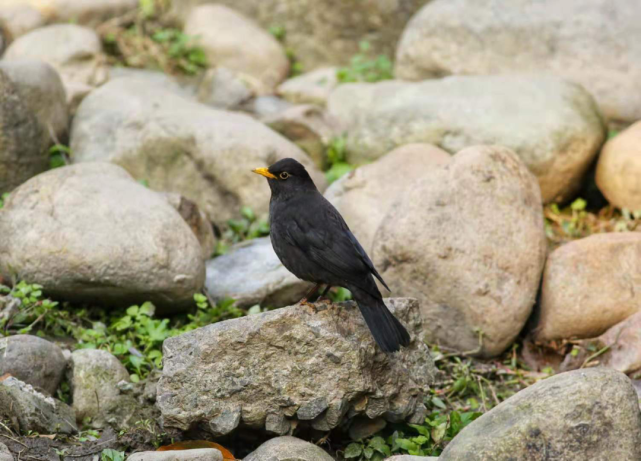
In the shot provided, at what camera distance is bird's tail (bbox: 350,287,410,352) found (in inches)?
183

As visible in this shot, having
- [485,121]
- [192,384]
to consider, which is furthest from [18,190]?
[485,121]

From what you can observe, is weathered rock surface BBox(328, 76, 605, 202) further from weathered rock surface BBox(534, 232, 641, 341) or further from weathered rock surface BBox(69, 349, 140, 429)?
weathered rock surface BBox(69, 349, 140, 429)

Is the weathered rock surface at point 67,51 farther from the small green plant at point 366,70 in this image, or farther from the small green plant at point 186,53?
A: the small green plant at point 366,70

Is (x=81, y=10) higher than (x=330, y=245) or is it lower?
lower

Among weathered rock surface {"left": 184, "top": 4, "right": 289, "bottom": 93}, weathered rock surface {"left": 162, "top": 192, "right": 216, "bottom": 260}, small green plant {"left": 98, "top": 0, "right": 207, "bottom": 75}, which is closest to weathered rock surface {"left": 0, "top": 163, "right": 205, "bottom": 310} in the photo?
weathered rock surface {"left": 162, "top": 192, "right": 216, "bottom": 260}

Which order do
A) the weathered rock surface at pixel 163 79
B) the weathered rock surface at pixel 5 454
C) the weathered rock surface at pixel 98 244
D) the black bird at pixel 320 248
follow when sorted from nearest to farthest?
the weathered rock surface at pixel 5 454 → the black bird at pixel 320 248 → the weathered rock surface at pixel 98 244 → the weathered rock surface at pixel 163 79

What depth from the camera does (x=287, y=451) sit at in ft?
14.8

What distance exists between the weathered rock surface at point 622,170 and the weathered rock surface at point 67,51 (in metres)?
5.76

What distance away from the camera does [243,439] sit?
5.04 metres

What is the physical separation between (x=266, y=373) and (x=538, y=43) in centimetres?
598

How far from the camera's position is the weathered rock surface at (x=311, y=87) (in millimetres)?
10209

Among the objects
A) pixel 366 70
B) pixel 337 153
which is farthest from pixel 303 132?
pixel 366 70

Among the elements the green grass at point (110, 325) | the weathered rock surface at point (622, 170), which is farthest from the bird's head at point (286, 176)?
the weathered rock surface at point (622, 170)

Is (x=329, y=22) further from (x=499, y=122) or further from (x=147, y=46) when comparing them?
(x=499, y=122)
